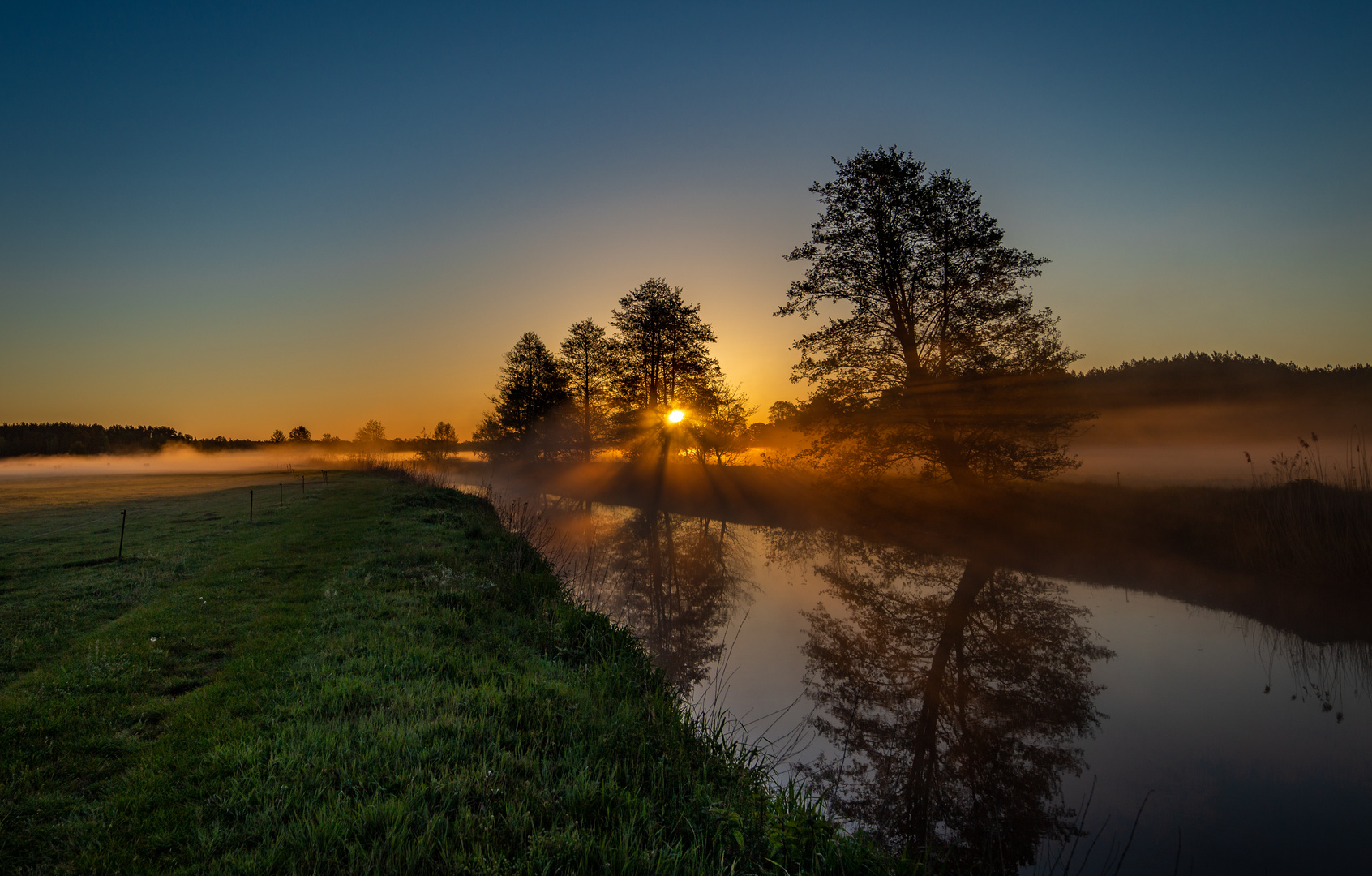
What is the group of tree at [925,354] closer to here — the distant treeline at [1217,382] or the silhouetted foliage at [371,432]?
the distant treeline at [1217,382]

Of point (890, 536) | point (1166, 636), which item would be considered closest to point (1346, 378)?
point (890, 536)

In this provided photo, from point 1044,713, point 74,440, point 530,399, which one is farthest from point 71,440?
point 1044,713

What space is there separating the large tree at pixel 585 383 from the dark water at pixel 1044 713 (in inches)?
1212

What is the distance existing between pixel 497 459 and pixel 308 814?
5740cm

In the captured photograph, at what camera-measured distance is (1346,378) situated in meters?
32.5

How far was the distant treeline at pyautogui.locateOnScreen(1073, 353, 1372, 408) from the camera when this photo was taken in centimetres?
3188

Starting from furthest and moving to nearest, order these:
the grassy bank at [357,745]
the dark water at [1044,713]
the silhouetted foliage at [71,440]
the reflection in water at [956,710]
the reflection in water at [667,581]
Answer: the silhouetted foliage at [71,440]
the reflection in water at [667,581]
the reflection in water at [956,710]
the dark water at [1044,713]
the grassy bank at [357,745]

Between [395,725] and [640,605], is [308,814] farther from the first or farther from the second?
[640,605]

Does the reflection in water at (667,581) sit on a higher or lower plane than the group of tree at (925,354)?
lower

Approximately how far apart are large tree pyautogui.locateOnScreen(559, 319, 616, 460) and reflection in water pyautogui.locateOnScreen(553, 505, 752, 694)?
1980cm

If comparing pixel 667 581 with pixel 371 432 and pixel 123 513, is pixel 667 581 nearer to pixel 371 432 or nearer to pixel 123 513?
pixel 123 513

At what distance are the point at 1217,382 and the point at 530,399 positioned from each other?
56985 millimetres

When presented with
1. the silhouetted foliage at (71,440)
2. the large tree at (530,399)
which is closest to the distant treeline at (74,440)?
the silhouetted foliage at (71,440)

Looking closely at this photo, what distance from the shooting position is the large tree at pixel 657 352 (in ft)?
120
